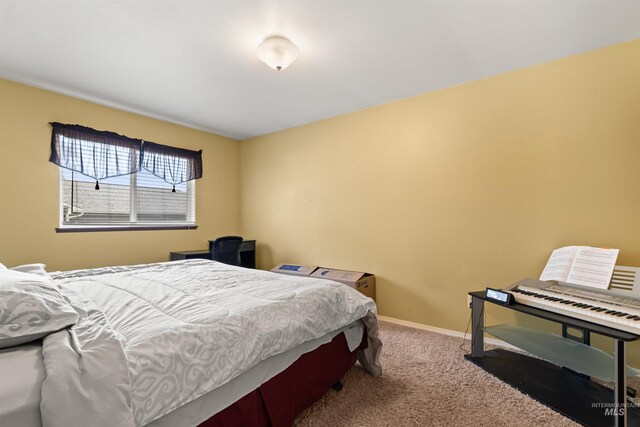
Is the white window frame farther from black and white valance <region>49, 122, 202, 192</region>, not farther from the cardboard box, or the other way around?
the cardboard box

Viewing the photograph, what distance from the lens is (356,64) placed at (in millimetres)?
2469

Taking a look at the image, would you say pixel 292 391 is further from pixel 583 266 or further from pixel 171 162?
pixel 171 162

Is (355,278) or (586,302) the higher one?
(586,302)

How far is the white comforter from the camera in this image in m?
0.81

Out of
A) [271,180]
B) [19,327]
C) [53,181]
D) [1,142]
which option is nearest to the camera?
[19,327]

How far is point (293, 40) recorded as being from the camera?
214 centimetres

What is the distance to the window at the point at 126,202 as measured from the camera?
3111 millimetres

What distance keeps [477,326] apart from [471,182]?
132 cm

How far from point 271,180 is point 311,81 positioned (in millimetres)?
1913

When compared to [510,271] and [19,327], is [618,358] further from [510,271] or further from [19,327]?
[19,327]

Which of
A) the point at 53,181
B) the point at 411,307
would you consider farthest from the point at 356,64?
the point at 53,181

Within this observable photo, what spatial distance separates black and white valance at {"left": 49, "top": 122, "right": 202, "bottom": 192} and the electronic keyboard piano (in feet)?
13.2

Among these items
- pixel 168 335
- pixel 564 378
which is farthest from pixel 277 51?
pixel 564 378

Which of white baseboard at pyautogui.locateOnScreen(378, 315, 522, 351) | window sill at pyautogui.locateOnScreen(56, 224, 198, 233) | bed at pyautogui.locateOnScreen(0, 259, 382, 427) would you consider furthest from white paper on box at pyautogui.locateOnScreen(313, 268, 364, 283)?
window sill at pyautogui.locateOnScreen(56, 224, 198, 233)
